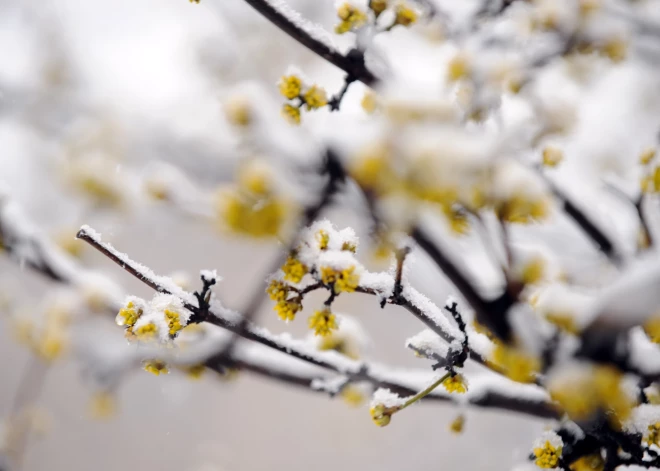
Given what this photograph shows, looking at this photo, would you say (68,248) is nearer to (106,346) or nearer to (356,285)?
(106,346)

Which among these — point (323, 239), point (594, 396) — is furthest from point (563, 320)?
point (323, 239)

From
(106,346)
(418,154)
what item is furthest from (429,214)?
(106,346)

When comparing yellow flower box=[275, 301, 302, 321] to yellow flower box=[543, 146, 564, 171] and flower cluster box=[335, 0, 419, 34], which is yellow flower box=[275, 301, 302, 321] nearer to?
flower cluster box=[335, 0, 419, 34]

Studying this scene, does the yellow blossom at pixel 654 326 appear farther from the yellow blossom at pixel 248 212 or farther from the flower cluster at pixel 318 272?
the yellow blossom at pixel 248 212

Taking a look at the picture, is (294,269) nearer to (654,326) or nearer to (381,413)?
(381,413)

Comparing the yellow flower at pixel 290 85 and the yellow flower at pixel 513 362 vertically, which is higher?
the yellow flower at pixel 290 85

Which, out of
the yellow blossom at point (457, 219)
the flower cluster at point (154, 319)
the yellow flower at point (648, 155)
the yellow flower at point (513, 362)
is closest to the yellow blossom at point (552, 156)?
the yellow flower at point (648, 155)

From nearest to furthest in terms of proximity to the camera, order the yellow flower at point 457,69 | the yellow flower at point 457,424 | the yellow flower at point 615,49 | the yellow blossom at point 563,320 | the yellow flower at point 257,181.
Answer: the yellow blossom at point 563,320
the yellow flower at point 457,424
the yellow flower at point 457,69
the yellow flower at point 615,49
the yellow flower at point 257,181
